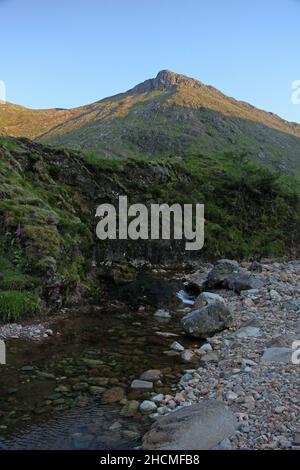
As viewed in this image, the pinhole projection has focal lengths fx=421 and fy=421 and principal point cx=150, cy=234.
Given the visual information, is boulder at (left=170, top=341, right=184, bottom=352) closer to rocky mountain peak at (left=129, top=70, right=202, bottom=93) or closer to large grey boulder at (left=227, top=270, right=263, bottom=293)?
large grey boulder at (left=227, top=270, right=263, bottom=293)

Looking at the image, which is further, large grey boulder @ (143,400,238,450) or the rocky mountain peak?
the rocky mountain peak

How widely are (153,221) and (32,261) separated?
41.3 feet

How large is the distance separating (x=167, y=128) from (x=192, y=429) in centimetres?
10007

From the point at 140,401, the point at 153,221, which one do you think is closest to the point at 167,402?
the point at 140,401

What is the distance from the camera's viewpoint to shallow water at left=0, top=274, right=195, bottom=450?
6.73 meters

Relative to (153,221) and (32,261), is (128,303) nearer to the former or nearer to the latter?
(32,261)

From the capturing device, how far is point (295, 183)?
39281 millimetres

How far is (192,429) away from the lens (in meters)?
6.43

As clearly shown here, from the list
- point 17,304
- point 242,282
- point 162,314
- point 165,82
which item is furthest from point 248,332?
point 165,82

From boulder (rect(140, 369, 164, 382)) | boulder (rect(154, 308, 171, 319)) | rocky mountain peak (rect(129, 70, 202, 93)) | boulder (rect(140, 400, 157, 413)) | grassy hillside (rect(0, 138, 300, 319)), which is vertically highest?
rocky mountain peak (rect(129, 70, 202, 93))

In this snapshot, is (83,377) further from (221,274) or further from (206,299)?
(221,274)

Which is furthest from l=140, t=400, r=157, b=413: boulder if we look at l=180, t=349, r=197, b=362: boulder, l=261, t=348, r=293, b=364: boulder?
l=261, t=348, r=293, b=364: boulder

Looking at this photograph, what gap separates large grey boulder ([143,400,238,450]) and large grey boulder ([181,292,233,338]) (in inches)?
202

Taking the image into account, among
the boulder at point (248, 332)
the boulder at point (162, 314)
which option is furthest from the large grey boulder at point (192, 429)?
the boulder at point (162, 314)
